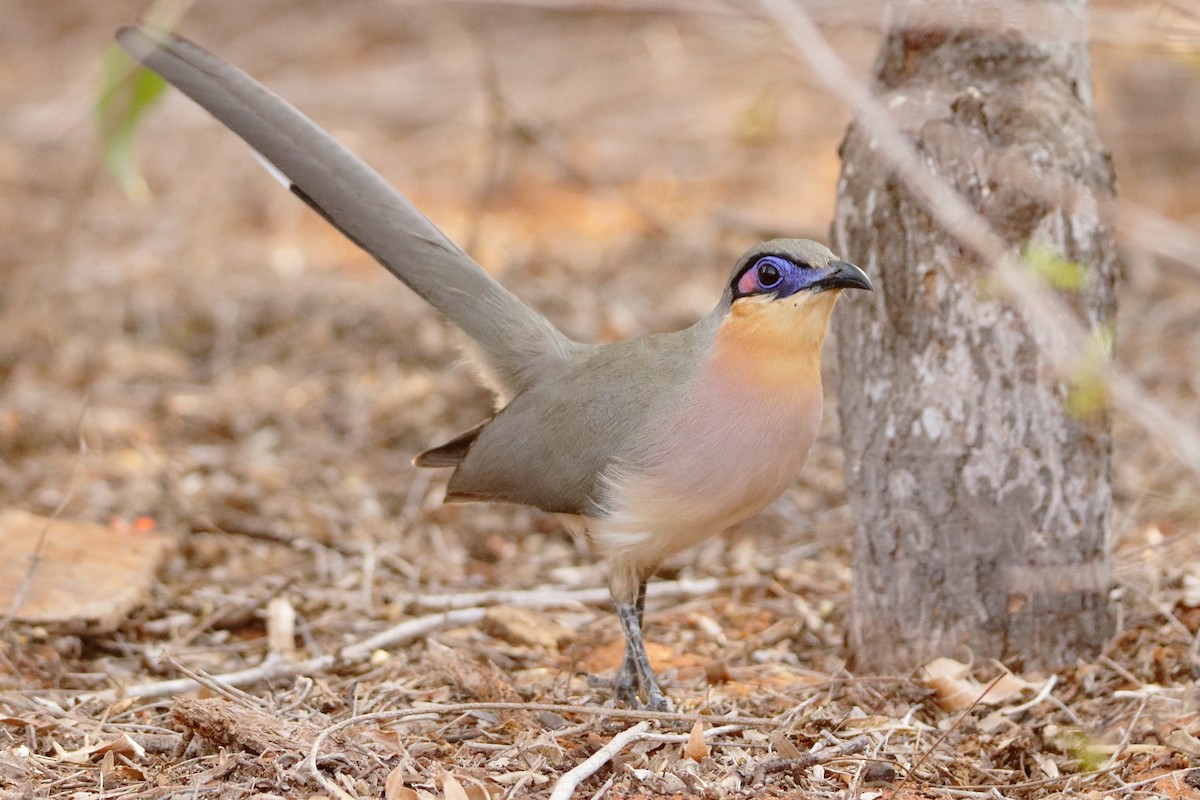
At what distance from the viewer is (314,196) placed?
15.1 feet

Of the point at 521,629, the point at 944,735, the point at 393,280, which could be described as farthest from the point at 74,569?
the point at 393,280

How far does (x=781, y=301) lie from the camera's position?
3748 mm

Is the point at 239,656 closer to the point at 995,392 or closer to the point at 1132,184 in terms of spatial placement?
the point at 995,392

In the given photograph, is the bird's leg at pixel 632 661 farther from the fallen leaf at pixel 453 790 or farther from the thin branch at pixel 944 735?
the fallen leaf at pixel 453 790

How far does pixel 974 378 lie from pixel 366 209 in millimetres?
2104

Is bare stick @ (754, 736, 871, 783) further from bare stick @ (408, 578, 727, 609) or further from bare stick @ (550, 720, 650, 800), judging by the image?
bare stick @ (408, 578, 727, 609)

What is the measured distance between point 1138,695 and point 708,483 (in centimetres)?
137

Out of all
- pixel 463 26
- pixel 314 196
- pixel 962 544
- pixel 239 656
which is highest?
pixel 463 26

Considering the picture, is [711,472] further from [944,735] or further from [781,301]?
[944,735]

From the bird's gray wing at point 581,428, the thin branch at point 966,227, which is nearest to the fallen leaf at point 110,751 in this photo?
the bird's gray wing at point 581,428

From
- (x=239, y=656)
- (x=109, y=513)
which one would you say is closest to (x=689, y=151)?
(x=109, y=513)

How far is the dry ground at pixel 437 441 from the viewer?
11.6ft

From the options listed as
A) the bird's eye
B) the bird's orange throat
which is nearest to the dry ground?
the bird's eye

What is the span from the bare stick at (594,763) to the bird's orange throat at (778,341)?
1.03 meters
